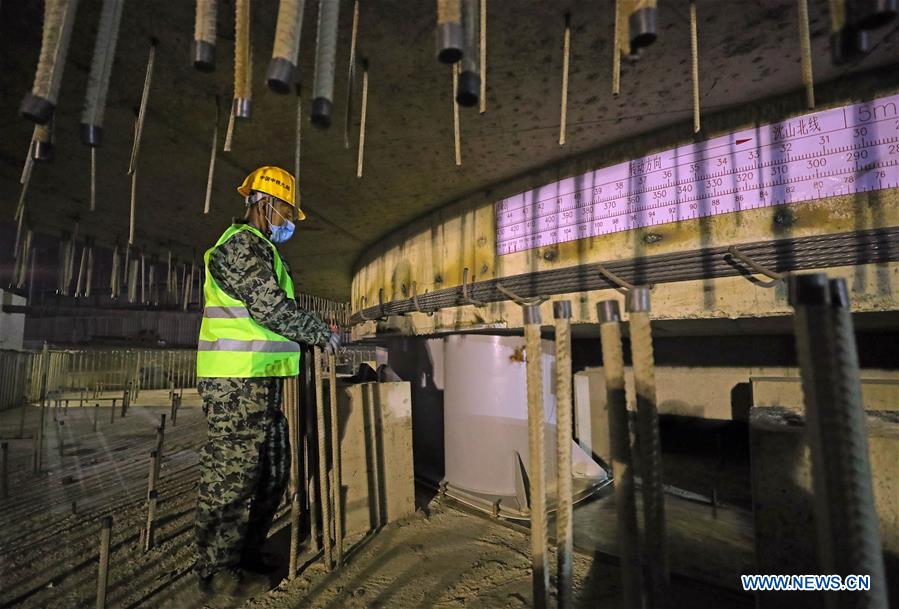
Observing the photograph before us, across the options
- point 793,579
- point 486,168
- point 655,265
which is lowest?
point 793,579

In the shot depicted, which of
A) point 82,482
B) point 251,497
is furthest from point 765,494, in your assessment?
point 82,482

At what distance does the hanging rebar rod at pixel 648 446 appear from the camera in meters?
1.04


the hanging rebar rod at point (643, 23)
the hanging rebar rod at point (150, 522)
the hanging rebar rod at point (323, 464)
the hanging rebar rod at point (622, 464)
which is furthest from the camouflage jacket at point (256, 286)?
the hanging rebar rod at point (643, 23)

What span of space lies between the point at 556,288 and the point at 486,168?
116 centimetres

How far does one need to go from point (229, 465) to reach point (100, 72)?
1.82 metres

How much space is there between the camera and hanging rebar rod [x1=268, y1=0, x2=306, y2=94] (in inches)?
43.7

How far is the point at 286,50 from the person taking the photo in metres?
1.14

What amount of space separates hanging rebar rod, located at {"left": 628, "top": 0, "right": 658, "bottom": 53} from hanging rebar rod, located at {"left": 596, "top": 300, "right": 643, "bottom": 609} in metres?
0.72

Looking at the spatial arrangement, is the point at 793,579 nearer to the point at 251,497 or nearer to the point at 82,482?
the point at 251,497

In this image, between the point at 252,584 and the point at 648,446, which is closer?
the point at 648,446

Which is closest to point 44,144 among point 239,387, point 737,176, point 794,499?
point 239,387

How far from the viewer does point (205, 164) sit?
334cm

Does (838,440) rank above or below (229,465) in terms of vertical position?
above

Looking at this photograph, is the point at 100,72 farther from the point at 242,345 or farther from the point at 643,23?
the point at 643,23
